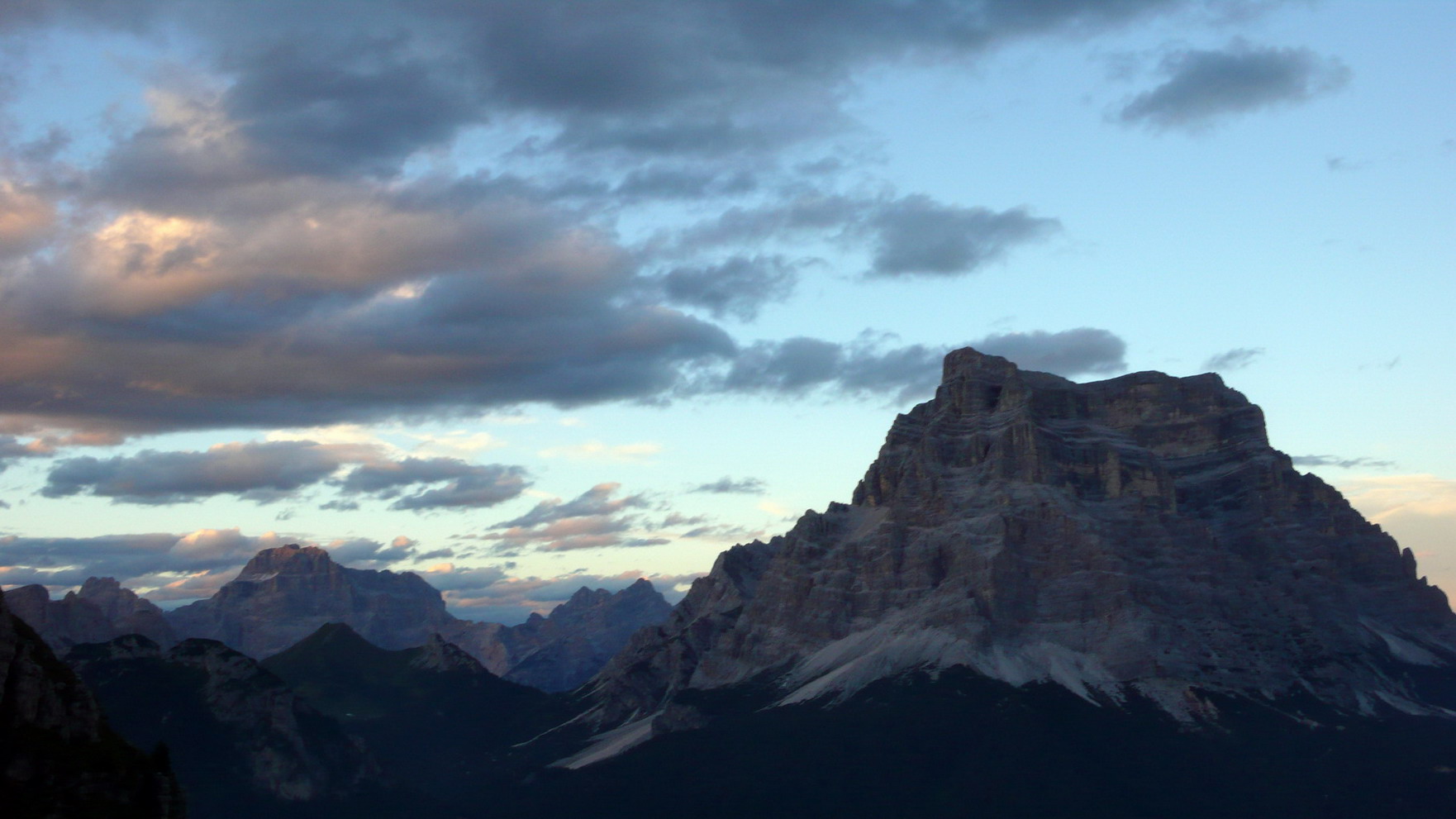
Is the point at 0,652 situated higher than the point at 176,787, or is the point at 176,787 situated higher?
the point at 0,652

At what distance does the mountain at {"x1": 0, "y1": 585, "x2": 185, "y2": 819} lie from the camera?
18838 centimetres

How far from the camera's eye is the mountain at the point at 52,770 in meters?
188

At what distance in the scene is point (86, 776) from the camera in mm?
192875

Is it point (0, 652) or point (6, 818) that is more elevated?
point (0, 652)

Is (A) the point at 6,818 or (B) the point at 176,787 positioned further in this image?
(B) the point at 176,787

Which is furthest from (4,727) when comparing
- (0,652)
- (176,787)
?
(176,787)

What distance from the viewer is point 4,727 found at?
7633 inches

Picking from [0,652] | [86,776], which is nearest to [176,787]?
[86,776]

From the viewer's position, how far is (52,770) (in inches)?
7569

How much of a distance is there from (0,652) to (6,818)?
76.4ft

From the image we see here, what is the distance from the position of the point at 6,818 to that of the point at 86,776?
11.0 m

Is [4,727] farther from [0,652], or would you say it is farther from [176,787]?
[176,787]

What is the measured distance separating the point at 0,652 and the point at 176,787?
29.8m

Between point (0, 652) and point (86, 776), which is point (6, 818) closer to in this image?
point (86, 776)
